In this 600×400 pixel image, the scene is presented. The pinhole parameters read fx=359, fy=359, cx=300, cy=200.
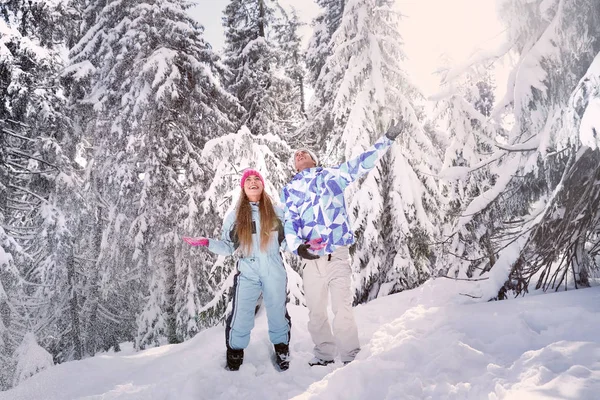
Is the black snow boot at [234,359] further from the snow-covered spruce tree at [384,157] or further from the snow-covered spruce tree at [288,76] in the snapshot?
the snow-covered spruce tree at [288,76]

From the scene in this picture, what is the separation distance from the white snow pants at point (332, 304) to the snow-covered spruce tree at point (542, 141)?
6.03 ft

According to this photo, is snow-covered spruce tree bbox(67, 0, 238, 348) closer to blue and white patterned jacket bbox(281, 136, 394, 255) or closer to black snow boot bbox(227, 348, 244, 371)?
blue and white patterned jacket bbox(281, 136, 394, 255)

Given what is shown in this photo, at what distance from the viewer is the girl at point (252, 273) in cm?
374

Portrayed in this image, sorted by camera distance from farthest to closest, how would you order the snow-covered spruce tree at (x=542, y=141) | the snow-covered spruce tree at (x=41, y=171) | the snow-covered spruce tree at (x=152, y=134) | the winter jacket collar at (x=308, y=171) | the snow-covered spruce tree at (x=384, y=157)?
the snow-covered spruce tree at (x=152, y=134), the snow-covered spruce tree at (x=41, y=171), the snow-covered spruce tree at (x=384, y=157), the winter jacket collar at (x=308, y=171), the snow-covered spruce tree at (x=542, y=141)

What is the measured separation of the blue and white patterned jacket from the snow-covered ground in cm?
124

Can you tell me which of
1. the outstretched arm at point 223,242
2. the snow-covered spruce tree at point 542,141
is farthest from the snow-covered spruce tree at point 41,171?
the snow-covered spruce tree at point 542,141

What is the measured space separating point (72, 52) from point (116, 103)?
2031 millimetres

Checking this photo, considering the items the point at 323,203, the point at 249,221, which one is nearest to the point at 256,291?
the point at 249,221

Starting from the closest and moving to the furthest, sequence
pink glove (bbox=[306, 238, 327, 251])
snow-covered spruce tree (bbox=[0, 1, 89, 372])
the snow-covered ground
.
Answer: the snow-covered ground → pink glove (bbox=[306, 238, 327, 251]) → snow-covered spruce tree (bbox=[0, 1, 89, 372])

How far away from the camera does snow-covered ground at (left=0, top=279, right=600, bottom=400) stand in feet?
7.38

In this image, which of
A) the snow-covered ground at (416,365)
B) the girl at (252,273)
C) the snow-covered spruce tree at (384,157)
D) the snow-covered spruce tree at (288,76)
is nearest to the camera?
the snow-covered ground at (416,365)

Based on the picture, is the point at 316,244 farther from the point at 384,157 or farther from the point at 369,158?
the point at 384,157

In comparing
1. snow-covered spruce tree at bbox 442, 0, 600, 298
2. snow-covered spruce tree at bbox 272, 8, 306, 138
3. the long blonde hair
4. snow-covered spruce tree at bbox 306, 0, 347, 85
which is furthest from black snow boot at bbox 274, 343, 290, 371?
snow-covered spruce tree at bbox 306, 0, 347, 85

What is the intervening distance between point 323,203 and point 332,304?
107 cm
